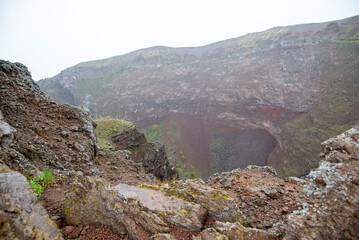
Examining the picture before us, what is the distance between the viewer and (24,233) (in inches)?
Result: 96.2

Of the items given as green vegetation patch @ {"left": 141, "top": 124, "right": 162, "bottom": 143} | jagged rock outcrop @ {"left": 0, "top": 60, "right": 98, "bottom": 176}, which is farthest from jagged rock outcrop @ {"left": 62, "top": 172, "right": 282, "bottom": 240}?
green vegetation patch @ {"left": 141, "top": 124, "right": 162, "bottom": 143}

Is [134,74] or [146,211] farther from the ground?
[134,74]

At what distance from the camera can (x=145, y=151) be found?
16.9m

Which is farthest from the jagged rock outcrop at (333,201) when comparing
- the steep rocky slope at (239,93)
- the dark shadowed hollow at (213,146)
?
the dark shadowed hollow at (213,146)

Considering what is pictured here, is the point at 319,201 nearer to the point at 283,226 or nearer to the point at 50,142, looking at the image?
the point at 283,226

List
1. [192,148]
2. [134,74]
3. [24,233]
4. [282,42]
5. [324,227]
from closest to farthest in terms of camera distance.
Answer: [24,233] < [324,227] < [192,148] < [282,42] < [134,74]

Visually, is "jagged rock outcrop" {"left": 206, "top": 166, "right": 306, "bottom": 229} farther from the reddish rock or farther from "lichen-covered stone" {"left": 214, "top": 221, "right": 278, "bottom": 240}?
the reddish rock

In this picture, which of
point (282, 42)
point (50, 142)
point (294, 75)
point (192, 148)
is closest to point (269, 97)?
point (294, 75)

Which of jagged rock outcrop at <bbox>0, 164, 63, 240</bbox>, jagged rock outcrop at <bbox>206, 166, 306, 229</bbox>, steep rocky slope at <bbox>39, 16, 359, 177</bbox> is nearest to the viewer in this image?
jagged rock outcrop at <bbox>0, 164, 63, 240</bbox>

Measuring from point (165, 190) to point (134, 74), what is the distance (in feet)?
177

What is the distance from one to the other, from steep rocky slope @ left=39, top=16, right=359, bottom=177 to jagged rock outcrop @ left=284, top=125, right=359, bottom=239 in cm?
2313

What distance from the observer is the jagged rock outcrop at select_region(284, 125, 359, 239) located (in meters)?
3.08

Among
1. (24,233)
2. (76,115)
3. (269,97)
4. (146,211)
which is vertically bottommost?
(269,97)

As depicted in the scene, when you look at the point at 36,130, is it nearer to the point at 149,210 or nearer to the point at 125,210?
the point at 125,210
